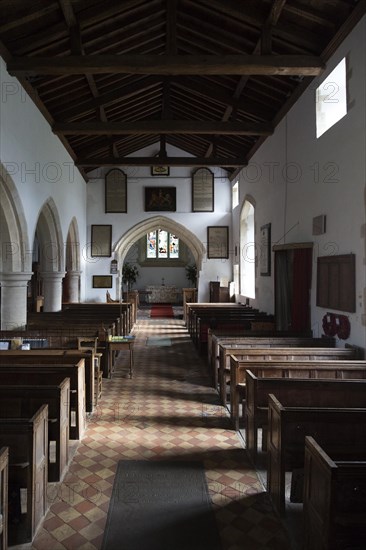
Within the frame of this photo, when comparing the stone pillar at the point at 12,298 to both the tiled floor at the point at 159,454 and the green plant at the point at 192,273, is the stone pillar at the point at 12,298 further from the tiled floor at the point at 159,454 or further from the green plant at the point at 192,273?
the green plant at the point at 192,273

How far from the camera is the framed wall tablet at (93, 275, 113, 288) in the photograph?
1512cm

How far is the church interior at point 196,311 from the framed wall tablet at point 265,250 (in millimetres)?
104

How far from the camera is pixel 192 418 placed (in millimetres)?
4902

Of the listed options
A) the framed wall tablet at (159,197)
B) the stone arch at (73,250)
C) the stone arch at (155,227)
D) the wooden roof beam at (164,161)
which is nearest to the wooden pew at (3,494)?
the wooden roof beam at (164,161)

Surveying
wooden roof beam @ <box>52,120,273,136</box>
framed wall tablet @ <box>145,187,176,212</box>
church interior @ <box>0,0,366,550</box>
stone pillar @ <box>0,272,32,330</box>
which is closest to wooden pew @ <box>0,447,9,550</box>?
church interior @ <box>0,0,366,550</box>

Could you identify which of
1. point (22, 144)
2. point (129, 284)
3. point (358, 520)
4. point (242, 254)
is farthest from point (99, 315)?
point (129, 284)

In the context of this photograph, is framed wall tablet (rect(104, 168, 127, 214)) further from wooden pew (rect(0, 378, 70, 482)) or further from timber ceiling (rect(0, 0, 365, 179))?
wooden pew (rect(0, 378, 70, 482))

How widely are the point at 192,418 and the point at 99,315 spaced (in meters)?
4.84

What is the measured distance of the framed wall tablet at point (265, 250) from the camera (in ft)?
32.1

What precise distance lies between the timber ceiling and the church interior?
0.12ft

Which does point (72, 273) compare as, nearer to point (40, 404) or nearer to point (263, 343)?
point (263, 343)

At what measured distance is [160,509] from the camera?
2.93 metres

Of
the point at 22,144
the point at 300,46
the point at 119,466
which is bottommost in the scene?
the point at 119,466

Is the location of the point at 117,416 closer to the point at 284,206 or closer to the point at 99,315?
the point at 99,315
